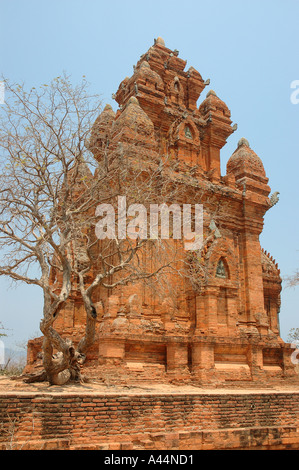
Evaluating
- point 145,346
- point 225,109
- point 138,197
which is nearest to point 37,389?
point 145,346

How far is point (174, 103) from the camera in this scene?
808 inches

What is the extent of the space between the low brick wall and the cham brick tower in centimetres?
404

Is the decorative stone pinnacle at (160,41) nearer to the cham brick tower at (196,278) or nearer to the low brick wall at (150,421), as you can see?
the cham brick tower at (196,278)

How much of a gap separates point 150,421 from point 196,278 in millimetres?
7548

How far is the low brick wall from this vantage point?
7551 millimetres

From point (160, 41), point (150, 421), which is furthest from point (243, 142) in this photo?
point (150, 421)

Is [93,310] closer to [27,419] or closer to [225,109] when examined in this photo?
[27,419]

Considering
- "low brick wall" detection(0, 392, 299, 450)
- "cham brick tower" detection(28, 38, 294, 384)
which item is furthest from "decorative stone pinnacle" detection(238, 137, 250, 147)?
"low brick wall" detection(0, 392, 299, 450)

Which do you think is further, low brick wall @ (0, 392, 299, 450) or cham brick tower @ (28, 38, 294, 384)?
cham brick tower @ (28, 38, 294, 384)

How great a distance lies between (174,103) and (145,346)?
1205 cm

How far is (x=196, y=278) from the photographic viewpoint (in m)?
15.6

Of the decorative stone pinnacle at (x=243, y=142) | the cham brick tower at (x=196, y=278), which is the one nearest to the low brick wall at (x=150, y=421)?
the cham brick tower at (x=196, y=278)

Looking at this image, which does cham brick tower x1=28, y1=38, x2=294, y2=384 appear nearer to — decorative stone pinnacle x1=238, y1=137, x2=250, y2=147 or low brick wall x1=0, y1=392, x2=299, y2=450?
decorative stone pinnacle x1=238, y1=137, x2=250, y2=147

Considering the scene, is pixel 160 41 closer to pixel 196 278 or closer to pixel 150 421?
pixel 196 278
